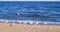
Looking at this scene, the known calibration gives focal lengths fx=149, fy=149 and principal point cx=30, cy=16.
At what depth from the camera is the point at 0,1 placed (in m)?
38.9

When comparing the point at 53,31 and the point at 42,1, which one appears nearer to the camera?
the point at 53,31

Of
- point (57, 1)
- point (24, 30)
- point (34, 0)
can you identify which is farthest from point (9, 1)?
point (24, 30)

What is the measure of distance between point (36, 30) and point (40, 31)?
30 centimetres

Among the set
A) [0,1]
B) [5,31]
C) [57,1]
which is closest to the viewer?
[5,31]

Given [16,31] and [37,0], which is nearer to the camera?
[16,31]

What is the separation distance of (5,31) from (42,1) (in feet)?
103

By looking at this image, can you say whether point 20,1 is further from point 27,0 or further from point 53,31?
point 53,31

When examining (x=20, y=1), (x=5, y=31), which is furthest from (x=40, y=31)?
(x=20, y=1)

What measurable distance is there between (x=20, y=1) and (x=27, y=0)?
200cm

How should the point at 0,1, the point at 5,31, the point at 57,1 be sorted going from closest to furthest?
the point at 5,31 < the point at 57,1 < the point at 0,1

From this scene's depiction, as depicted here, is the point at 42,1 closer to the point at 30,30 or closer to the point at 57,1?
the point at 57,1

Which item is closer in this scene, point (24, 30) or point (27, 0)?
point (24, 30)

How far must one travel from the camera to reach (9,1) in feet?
134

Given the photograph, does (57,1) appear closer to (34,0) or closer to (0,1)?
(34,0)
